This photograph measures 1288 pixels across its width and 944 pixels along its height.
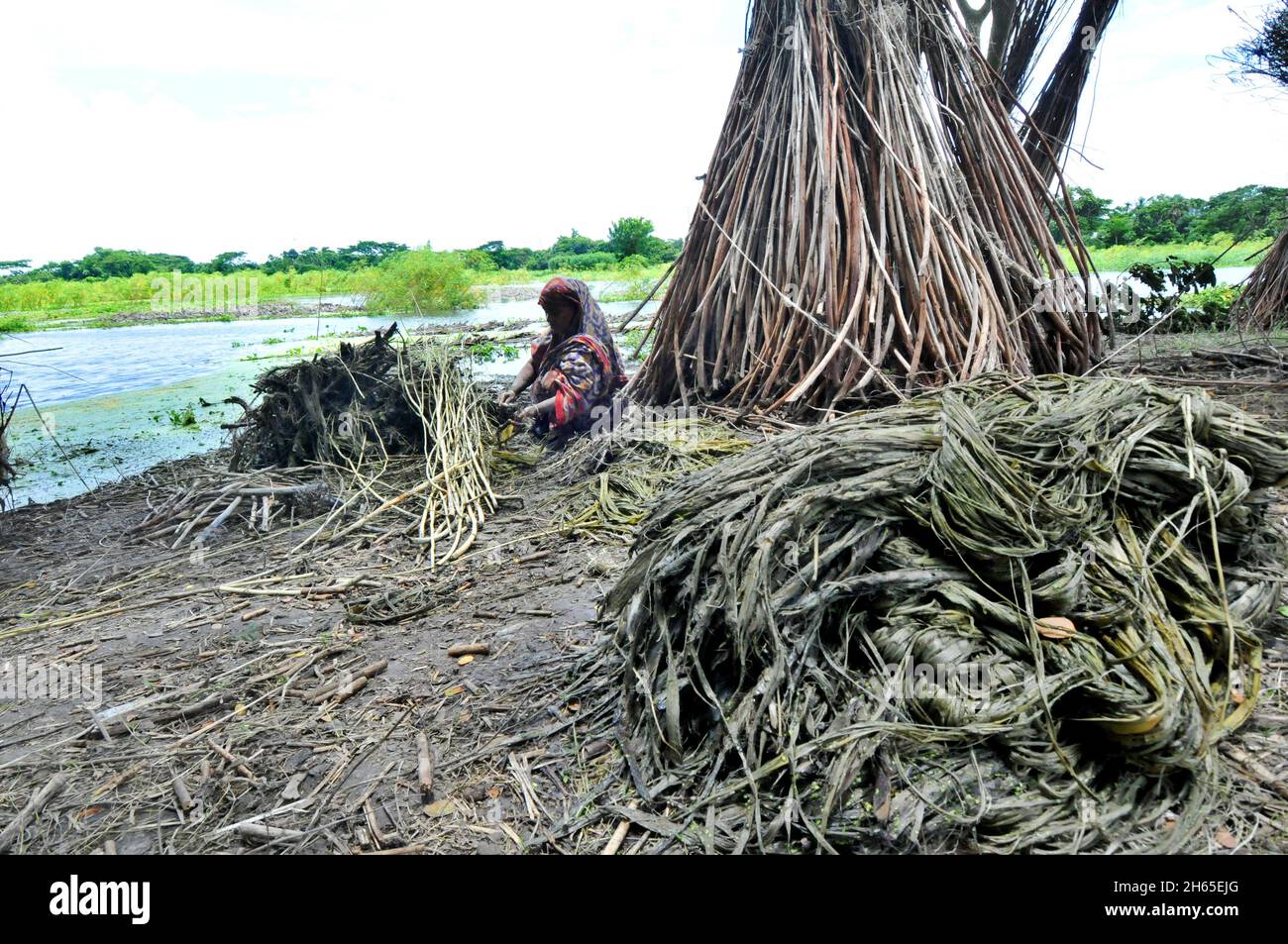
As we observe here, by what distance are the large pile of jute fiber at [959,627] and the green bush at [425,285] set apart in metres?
13.9

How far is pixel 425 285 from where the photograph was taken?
15.4m

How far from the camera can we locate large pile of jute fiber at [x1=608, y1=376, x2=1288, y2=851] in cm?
135

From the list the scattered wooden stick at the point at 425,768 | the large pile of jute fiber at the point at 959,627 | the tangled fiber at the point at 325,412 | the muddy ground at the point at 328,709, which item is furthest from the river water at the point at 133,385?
the large pile of jute fiber at the point at 959,627

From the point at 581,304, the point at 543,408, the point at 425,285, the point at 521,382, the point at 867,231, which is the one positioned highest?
the point at 425,285

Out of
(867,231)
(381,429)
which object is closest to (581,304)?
(381,429)

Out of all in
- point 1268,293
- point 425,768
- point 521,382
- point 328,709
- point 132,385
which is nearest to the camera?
point 425,768

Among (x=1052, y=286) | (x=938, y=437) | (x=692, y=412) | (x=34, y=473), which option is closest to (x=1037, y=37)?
(x=1052, y=286)

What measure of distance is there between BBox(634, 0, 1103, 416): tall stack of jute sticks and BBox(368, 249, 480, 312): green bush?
11385 millimetres

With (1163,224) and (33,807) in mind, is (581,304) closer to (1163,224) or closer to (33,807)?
(33,807)

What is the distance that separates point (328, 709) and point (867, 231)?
10.4 ft

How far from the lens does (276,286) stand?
798 inches

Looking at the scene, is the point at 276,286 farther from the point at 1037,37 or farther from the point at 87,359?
the point at 1037,37

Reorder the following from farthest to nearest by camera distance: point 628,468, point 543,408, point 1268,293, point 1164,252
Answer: point 1164,252 < point 1268,293 < point 543,408 < point 628,468

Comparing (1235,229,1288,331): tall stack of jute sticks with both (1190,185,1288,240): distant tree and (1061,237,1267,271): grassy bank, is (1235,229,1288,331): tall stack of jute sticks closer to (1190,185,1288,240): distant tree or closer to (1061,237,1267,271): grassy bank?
(1190,185,1288,240): distant tree
